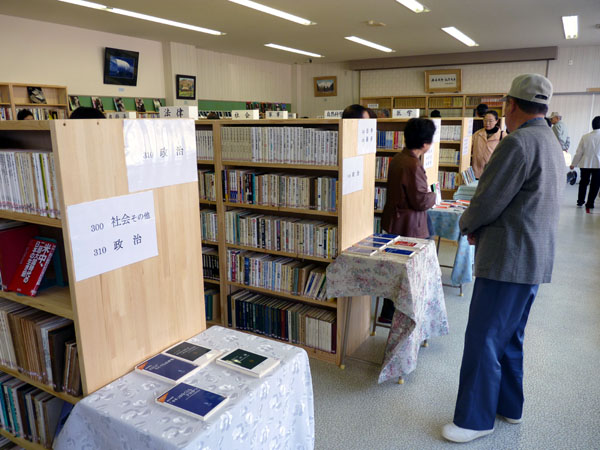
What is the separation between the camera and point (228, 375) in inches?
60.4

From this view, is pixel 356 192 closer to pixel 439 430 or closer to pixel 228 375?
pixel 439 430

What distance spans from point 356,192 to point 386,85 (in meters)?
10.4

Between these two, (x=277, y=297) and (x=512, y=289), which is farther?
(x=277, y=297)

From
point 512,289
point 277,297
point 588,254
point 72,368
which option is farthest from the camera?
point 588,254

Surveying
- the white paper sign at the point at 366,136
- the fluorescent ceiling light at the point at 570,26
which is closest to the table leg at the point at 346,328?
the white paper sign at the point at 366,136

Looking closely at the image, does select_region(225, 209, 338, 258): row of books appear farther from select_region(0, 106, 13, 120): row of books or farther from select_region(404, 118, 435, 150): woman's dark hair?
select_region(0, 106, 13, 120): row of books

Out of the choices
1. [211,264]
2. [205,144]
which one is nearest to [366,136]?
[205,144]

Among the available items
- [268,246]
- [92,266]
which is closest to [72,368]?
[92,266]

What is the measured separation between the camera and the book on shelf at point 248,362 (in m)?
1.53

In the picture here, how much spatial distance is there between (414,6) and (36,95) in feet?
18.9

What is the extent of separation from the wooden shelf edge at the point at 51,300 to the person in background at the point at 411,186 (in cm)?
233

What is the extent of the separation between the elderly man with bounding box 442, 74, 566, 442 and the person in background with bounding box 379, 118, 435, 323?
107 cm

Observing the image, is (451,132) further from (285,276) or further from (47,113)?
(47,113)

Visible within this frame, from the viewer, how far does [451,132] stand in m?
5.71
